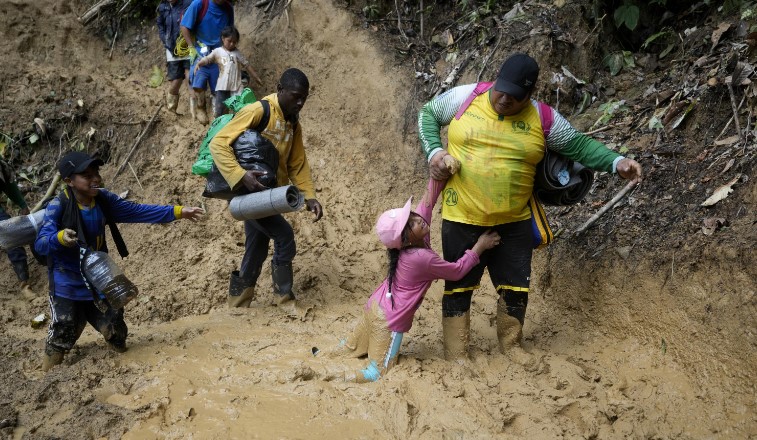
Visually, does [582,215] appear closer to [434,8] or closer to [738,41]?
[738,41]

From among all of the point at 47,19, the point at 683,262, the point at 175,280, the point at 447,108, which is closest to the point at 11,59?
the point at 47,19

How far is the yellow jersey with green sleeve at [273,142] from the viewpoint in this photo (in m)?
5.16

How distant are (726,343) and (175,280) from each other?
4.90 m

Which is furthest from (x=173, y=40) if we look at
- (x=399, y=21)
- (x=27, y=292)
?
(x=27, y=292)

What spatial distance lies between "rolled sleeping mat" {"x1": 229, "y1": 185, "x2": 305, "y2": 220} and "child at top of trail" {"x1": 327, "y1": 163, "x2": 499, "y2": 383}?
947 mm

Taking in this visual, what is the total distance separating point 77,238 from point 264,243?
161cm

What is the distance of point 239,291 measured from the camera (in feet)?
19.9

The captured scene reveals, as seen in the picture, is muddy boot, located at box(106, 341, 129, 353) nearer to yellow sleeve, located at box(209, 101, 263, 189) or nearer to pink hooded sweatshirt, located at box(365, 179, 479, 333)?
yellow sleeve, located at box(209, 101, 263, 189)

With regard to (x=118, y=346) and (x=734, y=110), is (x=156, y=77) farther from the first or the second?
(x=734, y=110)

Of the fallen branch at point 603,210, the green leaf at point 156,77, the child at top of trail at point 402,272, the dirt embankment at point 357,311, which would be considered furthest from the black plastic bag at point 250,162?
the green leaf at point 156,77

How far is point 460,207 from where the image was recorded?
173 inches

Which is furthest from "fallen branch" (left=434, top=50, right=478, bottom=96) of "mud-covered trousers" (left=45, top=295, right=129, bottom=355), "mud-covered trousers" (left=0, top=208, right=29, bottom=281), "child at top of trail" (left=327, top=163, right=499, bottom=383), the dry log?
the dry log

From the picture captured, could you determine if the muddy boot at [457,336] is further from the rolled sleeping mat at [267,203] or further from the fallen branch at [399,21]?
the fallen branch at [399,21]

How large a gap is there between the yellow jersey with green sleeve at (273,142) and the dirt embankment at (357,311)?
1.17m
